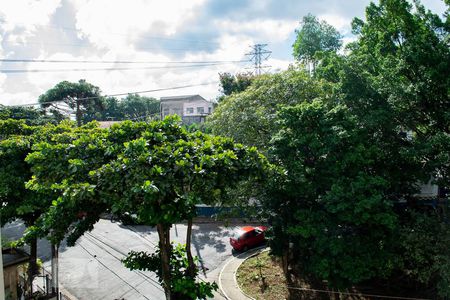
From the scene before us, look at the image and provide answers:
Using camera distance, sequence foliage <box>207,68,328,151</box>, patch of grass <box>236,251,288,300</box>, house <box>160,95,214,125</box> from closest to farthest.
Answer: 1. patch of grass <box>236,251,288,300</box>
2. foliage <box>207,68,328,151</box>
3. house <box>160,95,214,125</box>

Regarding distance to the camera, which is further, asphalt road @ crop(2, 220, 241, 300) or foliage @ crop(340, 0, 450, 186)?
asphalt road @ crop(2, 220, 241, 300)

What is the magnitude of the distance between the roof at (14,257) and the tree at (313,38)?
20189 millimetres

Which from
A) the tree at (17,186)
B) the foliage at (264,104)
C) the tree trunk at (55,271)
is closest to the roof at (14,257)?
the tree at (17,186)

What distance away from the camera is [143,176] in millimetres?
6098

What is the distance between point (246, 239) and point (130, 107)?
46791mm

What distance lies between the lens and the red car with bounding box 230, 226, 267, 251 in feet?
51.4

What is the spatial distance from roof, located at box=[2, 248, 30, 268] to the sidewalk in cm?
689

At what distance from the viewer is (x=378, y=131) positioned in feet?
33.5

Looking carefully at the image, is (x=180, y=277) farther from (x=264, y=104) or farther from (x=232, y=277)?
(x=264, y=104)

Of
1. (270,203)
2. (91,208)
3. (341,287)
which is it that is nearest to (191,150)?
(91,208)

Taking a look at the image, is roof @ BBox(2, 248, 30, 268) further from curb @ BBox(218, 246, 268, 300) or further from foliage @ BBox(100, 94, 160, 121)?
foliage @ BBox(100, 94, 160, 121)

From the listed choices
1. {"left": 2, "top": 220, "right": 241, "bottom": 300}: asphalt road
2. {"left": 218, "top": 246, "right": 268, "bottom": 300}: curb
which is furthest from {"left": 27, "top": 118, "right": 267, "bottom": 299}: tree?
{"left": 2, "top": 220, "right": 241, "bottom": 300}: asphalt road

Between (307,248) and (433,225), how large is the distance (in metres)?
3.70

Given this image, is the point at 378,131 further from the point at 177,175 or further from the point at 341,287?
Answer: the point at 177,175
